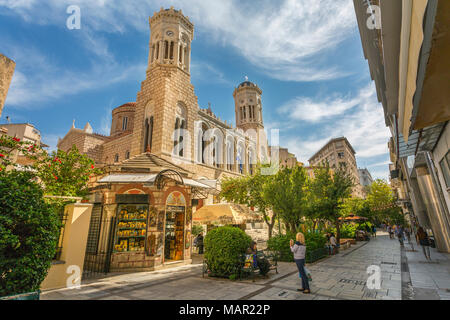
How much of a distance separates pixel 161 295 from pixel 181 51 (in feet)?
85.0

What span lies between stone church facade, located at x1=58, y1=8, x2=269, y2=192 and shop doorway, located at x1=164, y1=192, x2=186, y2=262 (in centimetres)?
893

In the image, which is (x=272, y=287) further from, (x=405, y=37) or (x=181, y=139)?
(x=181, y=139)

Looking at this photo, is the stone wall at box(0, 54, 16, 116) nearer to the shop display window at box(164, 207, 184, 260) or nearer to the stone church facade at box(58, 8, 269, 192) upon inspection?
the shop display window at box(164, 207, 184, 260)

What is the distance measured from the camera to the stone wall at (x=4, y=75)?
8156mm

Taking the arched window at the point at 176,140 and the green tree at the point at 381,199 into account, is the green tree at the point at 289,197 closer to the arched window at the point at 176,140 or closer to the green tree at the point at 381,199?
the arched window at the point at 176,140

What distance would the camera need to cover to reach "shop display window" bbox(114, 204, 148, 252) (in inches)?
384

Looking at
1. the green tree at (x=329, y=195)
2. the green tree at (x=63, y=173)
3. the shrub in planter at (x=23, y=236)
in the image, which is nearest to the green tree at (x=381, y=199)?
the green tree at (x=329, y=195)

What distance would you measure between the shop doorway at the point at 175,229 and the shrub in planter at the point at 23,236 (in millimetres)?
6615

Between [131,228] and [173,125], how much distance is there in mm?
13446

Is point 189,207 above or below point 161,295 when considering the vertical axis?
above

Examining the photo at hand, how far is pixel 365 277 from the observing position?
7648 mm

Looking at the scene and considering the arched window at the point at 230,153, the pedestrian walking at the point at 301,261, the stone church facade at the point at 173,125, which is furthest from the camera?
the arched window at the point at 230,153

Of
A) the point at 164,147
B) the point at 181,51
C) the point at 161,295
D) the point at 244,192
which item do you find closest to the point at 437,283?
the point at 161,295
